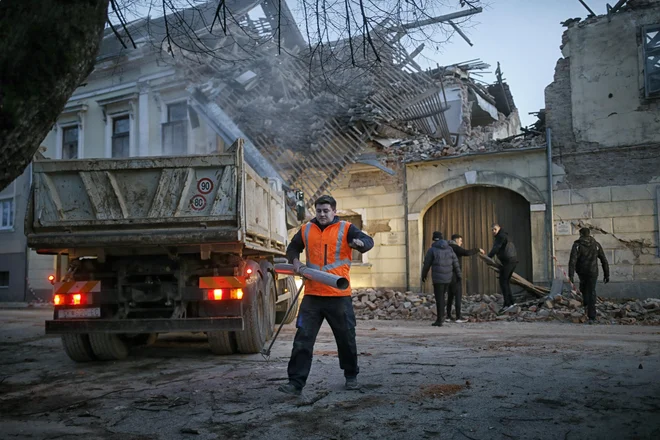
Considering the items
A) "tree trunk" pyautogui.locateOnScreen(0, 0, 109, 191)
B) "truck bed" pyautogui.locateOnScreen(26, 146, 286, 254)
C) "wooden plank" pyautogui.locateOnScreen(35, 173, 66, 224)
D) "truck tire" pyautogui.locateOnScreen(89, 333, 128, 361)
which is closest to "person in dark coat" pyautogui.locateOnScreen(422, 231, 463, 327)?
"truck bed" pyautogui.locateOnScreen(26, 146, 286, 254)

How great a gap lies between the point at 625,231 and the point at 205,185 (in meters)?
10.9

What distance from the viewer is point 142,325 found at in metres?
→ 6.30

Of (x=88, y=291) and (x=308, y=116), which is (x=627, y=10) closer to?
(x=308, y=116)

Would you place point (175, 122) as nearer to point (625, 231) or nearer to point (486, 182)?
point (486, 182)

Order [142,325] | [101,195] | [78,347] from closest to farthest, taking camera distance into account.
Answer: [142,325] → [101,195] → [78,347]

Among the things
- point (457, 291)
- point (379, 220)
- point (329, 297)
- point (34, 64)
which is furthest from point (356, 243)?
point (379, 220)

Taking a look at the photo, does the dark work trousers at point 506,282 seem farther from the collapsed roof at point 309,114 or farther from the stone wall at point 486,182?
the collapsed roof at point 309,114

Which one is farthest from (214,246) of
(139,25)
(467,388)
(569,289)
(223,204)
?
(569,289)

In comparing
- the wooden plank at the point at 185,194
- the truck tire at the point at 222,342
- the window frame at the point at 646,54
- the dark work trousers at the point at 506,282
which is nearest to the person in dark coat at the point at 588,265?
the dark work trousers at the point at 506,282

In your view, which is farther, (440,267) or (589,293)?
(589,293)

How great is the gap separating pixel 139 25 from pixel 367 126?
9.88 m

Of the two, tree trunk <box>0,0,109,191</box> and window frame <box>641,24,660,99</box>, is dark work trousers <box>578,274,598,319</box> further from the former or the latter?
tree trunk <box>0,0,109,191</box>

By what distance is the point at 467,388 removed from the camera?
4758 millimetres

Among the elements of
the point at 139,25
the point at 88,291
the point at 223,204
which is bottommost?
the point at 88,291
